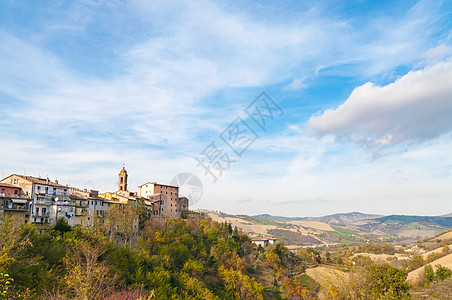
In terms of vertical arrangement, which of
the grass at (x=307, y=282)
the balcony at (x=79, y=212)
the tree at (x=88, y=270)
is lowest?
the grass at (x=307, y=282)

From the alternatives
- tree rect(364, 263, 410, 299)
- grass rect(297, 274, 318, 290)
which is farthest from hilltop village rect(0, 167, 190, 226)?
grass rect(297, 274, 318, 290)

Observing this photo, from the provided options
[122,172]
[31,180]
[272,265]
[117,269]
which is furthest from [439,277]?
[31,180]

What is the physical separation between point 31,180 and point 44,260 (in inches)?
872

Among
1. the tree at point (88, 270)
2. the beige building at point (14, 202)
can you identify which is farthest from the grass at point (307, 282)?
the beige building at point (14, 202)

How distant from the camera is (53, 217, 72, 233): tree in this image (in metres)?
51.6

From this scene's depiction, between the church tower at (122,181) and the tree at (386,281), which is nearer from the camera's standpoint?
the tree at (386,281)

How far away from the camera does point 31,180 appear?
54.3m

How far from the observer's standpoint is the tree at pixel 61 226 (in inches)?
2031

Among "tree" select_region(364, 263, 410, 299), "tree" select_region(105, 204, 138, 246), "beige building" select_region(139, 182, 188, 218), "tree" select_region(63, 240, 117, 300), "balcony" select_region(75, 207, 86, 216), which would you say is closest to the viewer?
"tree" select_region(63, 240, 117, 300)

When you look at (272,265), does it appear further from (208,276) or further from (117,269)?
(117,269)

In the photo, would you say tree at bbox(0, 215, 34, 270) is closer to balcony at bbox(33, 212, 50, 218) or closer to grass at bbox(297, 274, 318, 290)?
balcony at bbox(33, 212, 50, 218)

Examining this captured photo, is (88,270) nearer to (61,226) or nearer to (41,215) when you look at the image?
(61,226)

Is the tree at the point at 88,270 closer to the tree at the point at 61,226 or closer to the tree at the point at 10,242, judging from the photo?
the tree at the point at 10,242

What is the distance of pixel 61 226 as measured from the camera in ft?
170
